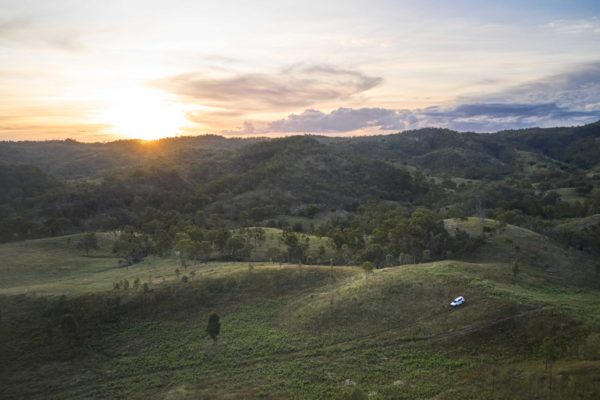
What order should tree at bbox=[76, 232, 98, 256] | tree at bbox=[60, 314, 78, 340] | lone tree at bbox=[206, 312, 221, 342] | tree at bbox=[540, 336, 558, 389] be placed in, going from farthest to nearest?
tree at bbox=[76, 232, 98, 256] < tree at bbox=[60, 314, 78, 340] < lone tree at bbox=[206, 312, 221, 342] < tree at bbox=[540, 336, 558, 389]

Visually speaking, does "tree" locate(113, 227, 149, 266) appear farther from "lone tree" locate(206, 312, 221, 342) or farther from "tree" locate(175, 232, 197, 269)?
"lone tree" locate(206, 312, 221, 342)

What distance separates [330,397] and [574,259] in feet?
270

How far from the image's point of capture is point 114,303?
244 feet

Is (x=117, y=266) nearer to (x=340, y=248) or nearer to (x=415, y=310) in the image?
(x=340, y=248)

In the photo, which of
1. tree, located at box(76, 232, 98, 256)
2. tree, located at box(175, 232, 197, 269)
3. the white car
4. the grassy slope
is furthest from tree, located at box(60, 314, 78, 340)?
tree, located at box(76, 232, 98, 256)

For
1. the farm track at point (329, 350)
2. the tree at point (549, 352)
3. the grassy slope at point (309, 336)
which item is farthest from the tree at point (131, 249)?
the tree at point (549, 352)

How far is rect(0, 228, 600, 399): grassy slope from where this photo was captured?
156 ft

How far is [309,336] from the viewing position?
61.1 meters

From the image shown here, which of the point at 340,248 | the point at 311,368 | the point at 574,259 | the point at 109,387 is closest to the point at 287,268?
the point at 340,248

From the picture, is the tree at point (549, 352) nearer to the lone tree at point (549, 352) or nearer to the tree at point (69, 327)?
the lone tree at point (549, 352)

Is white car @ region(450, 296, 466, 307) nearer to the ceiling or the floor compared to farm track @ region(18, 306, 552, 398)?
nearer to the ceiling

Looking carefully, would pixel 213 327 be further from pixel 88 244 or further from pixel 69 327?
pixel 88 244

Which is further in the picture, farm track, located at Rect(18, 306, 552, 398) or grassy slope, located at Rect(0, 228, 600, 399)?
farm track, located at Rect(18, 306, 552, 398)

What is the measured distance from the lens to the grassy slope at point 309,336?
156 feet
